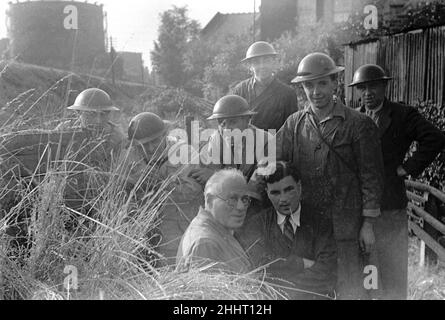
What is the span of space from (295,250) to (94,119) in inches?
73.9

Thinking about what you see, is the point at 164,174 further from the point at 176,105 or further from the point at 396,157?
the point at 176,105

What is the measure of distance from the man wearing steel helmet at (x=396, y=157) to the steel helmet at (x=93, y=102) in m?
1.81

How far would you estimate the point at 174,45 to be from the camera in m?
8.77

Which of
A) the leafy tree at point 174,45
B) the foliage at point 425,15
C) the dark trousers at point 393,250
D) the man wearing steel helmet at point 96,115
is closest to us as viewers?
the dark trousers at point 393,250

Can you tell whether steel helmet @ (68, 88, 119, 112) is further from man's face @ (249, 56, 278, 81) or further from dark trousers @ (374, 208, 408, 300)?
dark trousers @ (374, 208, 408, 300)

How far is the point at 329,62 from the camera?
3363 mm

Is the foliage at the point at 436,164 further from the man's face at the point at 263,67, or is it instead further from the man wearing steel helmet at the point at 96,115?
the man wearing steel helmet at the point at 96,115

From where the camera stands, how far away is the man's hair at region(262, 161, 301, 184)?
3098mm

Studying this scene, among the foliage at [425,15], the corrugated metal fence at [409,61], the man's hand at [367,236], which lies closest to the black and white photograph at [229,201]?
the man's hand at [367,236]

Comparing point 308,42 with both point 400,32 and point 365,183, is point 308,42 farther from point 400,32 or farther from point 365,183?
point 365,183

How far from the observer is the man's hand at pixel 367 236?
329 centimetres

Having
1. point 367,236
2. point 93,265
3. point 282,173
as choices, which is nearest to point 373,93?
point 367,236

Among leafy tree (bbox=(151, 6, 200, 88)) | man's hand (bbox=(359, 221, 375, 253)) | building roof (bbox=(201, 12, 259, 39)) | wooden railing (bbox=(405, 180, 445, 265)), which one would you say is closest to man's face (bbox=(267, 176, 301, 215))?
man's hand (bbox=(359, 221, 375, 253))
